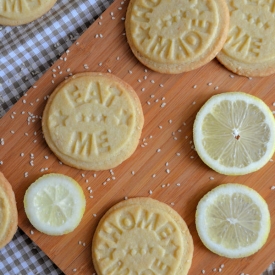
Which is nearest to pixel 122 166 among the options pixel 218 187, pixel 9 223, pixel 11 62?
pixel 218 187

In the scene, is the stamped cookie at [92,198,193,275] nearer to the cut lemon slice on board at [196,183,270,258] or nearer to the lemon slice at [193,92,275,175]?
the cut lemon slice on board at [196,183,270,258]

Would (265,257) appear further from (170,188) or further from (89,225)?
(89,225)

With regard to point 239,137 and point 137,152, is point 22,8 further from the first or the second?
point 239,137

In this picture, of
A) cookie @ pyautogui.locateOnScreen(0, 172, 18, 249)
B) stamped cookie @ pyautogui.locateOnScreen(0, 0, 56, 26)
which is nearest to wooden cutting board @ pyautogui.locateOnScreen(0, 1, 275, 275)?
cookie @ pyautogui.locateOnScreen(0, 172, 18, 249)

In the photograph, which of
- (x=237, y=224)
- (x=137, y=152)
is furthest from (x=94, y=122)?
(x=237, y=224)

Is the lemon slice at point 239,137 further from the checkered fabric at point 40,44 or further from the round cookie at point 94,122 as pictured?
the checkered fabric at point 40,44

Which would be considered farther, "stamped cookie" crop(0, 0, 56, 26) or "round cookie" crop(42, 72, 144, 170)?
"stamped cookie" crop(0, 0, 56, 26)
